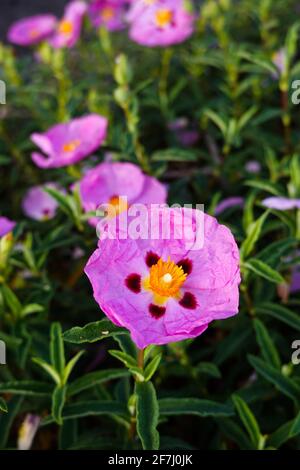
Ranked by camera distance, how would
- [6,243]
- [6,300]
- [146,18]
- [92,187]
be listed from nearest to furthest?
[6,243], [6,300], [92,187], [146,18]

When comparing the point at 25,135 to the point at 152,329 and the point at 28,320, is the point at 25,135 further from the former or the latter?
the point at 152,329

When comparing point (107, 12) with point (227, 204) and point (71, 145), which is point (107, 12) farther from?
point (227, 204)

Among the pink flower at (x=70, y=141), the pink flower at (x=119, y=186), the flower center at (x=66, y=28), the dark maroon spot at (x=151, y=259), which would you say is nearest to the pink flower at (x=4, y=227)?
the pink flower at (x=119, y=186)

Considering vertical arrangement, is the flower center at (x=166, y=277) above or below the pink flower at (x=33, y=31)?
below

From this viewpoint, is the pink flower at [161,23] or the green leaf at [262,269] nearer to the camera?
the green leaf at [262,269]

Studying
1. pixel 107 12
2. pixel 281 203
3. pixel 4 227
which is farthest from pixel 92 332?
pixel 107 12

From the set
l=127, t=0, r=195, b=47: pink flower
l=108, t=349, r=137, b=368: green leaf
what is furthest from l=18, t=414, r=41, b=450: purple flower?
l=127, t=0, r=195, b=47: pink flower

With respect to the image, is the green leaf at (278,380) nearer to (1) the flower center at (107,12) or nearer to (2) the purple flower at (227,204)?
(2) the purple flower at (227,204)
